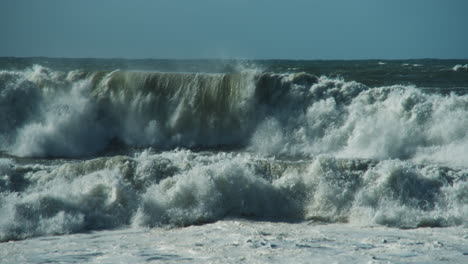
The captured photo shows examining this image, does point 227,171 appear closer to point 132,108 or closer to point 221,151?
point 221,151

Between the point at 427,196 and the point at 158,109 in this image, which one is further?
the point at 158,109

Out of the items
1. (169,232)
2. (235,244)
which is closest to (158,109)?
A: (169,232)

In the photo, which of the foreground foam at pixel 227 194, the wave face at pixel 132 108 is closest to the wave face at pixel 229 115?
the wave face at pixel 132 108

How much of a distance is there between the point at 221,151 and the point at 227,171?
4.68 m

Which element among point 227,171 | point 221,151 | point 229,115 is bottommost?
point 221,151

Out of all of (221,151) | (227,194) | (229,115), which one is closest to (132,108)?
(229,115)

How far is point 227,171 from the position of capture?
9.77 metres

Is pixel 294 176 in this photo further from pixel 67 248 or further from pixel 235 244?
pixel 67 248

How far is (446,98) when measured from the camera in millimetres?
13609

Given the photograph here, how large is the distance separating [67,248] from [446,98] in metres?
9.37

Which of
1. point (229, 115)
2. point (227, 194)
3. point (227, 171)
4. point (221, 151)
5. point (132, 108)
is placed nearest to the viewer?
point (227, 194)

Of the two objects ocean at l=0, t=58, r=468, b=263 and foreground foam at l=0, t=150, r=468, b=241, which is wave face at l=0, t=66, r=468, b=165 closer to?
ocean at l=0, t=58, r=468, b=263

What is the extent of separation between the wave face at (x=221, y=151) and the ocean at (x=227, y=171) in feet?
0.10

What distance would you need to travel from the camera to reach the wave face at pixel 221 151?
909 cm
